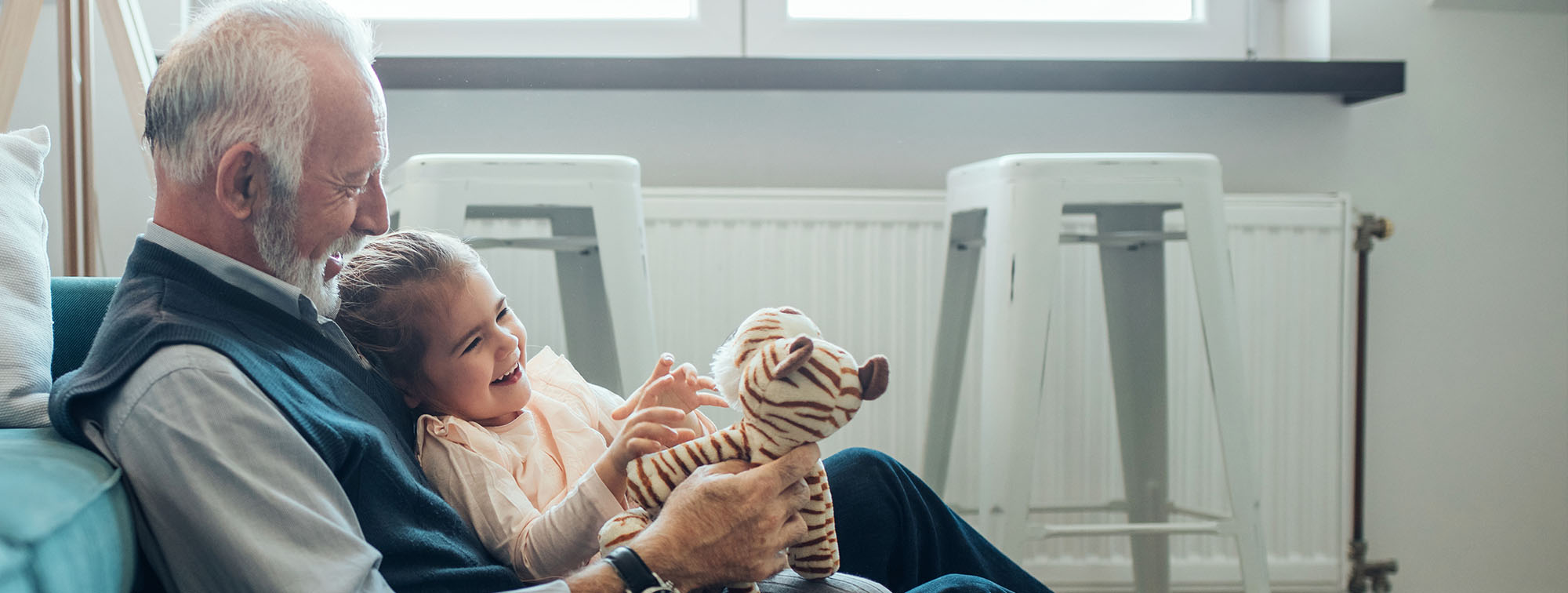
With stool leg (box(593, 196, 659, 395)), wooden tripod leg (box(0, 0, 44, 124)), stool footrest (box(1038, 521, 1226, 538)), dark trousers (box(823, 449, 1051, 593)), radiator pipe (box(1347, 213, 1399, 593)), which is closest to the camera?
dark trousers (box(823, 449, 1051, 593))

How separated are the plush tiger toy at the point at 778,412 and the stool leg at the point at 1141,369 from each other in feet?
3.11

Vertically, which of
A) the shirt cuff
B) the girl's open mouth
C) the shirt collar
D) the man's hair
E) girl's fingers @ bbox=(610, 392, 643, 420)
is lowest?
the shirt cuff

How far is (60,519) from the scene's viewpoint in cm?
52

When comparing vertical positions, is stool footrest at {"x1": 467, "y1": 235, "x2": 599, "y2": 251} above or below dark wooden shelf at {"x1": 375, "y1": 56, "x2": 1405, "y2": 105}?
below

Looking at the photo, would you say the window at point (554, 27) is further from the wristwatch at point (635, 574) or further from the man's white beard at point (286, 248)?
the wristwatch at point (635, 574)

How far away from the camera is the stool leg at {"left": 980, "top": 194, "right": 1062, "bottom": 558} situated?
1.41m

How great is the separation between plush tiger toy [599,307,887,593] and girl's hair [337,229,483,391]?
223 millimetres

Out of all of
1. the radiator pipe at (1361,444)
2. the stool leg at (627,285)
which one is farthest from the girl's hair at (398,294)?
the radiator pipe at (1361,444)

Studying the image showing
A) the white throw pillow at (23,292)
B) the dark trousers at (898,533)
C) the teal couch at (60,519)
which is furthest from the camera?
the dark trousers at (898,533)

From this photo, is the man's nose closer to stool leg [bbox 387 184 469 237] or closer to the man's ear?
the man's ear

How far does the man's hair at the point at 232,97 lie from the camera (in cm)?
72

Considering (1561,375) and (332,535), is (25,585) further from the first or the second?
(1561,375)

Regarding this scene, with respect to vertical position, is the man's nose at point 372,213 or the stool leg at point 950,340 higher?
the man's nose at point 372,213

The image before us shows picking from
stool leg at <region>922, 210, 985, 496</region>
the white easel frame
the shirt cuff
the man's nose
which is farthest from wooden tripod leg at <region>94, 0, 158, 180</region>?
stool leg at <region>922, 210, 985, 496</region>
